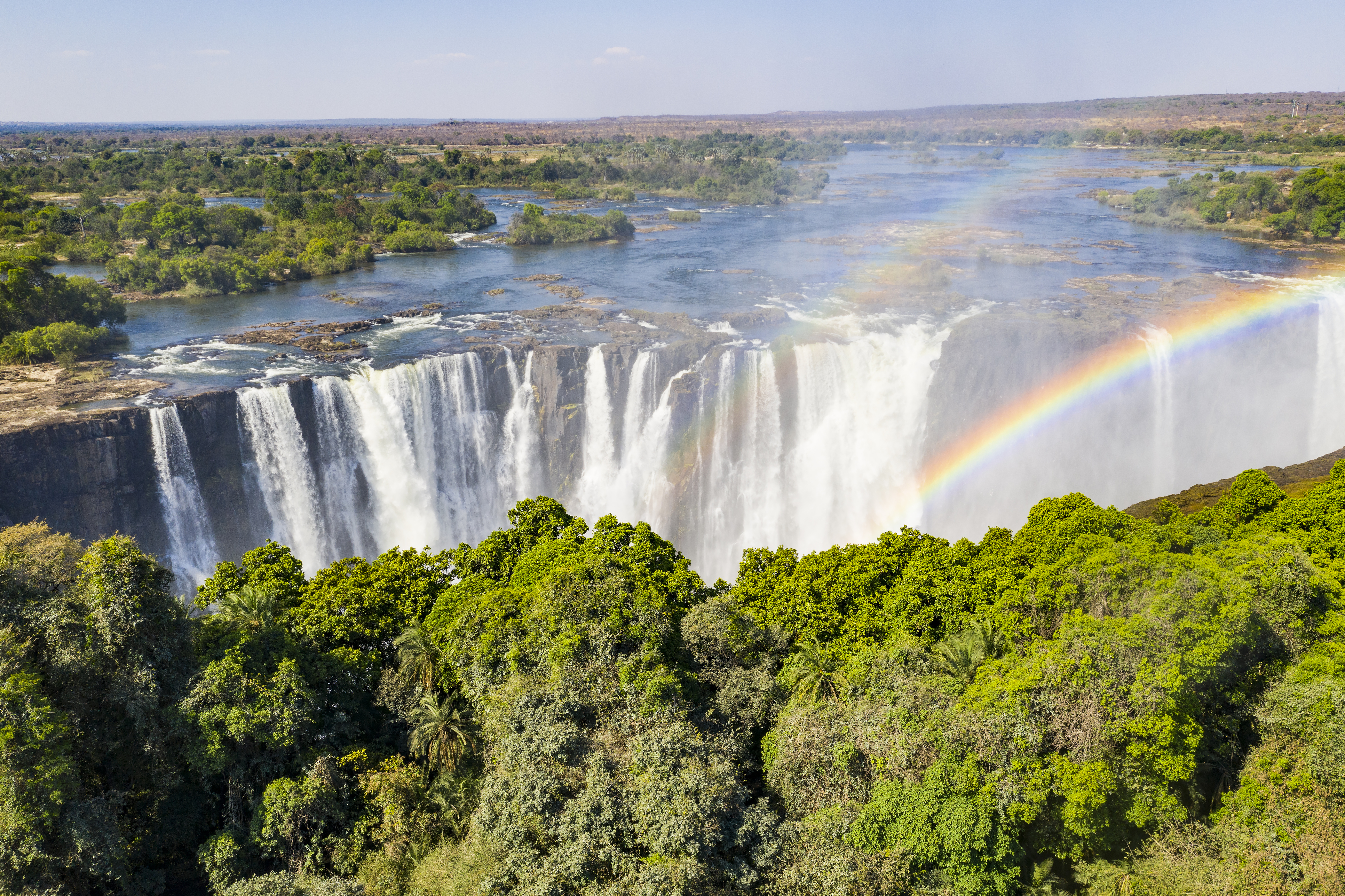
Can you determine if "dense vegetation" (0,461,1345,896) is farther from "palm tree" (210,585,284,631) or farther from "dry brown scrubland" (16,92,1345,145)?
"dry brown scrubland" (16,92,1345,145)

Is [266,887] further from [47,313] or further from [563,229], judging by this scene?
[563,229]

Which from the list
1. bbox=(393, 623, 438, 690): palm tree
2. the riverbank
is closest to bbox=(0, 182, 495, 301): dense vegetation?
the riverbank

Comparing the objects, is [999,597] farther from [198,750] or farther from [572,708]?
[198,750]

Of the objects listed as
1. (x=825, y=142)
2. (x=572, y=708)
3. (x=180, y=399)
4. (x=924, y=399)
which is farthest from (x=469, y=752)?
(x=825, y=142)

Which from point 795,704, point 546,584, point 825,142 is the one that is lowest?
point 795,704

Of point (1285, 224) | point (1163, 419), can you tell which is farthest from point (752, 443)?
point (1285, 224)

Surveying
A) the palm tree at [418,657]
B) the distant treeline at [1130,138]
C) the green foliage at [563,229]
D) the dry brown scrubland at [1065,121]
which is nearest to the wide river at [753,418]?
the palm tree at [418,657]

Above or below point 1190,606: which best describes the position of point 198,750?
below
